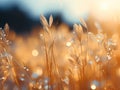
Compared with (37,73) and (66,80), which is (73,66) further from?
(37,73)

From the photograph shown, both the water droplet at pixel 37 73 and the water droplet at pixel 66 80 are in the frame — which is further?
the water droplet at pixel 37 73

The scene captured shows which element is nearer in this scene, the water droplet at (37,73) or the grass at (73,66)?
the grass at (73,66)

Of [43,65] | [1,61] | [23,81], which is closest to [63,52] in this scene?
[43,65]

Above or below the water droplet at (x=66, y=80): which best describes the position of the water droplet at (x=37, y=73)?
above

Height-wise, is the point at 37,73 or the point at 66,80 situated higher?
the point at 37,73

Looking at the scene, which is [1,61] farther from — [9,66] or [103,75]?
[103,75]

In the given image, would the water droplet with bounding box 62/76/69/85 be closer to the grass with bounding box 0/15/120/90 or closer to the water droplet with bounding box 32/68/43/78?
A: the grass with bounding box 0/15/120/90

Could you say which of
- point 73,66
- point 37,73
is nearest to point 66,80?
point 73,66

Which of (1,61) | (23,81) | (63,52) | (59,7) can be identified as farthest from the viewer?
(63,52)

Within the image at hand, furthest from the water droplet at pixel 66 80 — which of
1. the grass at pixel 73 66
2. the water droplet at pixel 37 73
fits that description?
the water droplet at pixel 37 73

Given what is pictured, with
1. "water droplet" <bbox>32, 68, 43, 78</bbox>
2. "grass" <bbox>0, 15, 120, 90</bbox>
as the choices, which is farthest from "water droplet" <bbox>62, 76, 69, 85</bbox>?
"water droplet" <bbox>32, 68, 43, 78</bbox>

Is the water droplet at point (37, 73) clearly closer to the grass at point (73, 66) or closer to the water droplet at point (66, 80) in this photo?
the grass at point (73, 66)
